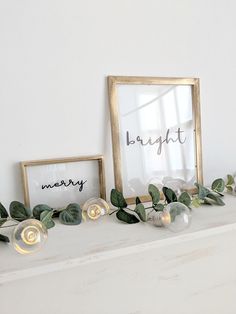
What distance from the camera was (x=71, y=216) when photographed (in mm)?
625

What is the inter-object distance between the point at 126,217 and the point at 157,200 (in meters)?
0.09

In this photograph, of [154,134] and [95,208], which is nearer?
[95,208]

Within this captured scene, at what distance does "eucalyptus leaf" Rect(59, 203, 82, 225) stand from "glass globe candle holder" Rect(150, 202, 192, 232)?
0.19 meters

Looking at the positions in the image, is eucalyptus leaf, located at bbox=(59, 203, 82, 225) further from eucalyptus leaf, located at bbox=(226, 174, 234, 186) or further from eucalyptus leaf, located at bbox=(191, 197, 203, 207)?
eucalyptus leaf, located at bbox=(226, 174, 234, 186)

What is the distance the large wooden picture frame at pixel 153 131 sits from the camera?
2.33ft

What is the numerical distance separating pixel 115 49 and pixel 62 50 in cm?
14

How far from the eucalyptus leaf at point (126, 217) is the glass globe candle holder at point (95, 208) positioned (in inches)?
1.5

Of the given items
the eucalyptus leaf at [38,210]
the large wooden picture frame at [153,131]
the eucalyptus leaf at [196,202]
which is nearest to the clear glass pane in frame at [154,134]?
the large wooden picture frame at [153,131]

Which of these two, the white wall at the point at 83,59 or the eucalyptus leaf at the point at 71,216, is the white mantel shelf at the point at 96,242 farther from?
the white wall at the point at 83,59

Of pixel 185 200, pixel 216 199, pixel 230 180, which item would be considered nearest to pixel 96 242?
pixel 185 200

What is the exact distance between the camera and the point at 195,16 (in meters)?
0.79

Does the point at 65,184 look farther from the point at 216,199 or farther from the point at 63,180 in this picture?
the point at 216,199

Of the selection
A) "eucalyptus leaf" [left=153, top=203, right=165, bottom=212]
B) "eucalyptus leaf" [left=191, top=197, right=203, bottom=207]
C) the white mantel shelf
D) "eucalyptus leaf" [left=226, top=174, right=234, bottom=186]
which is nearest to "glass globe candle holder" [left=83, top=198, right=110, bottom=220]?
the white mantel shelf

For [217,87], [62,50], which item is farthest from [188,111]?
[62,50]
